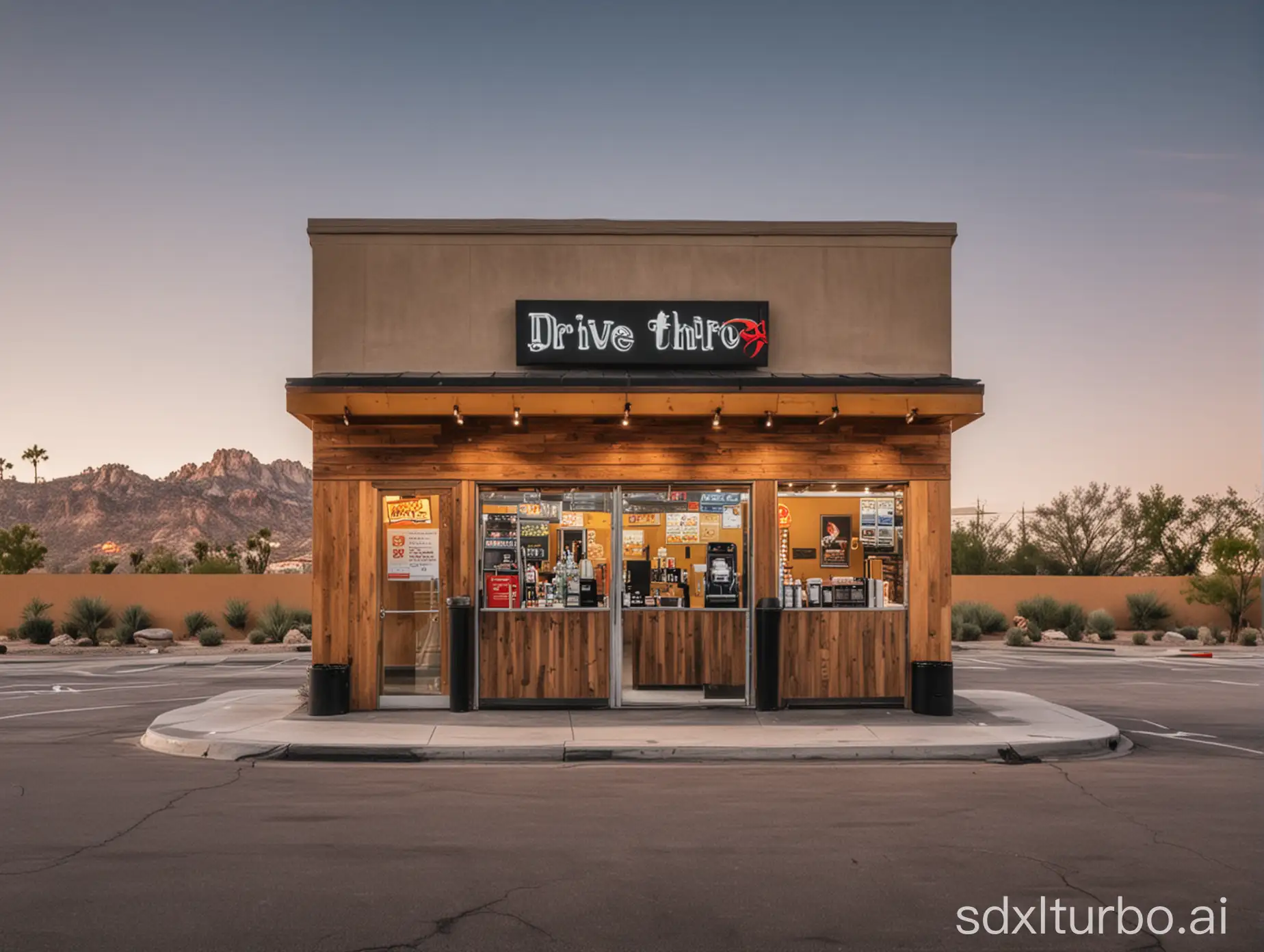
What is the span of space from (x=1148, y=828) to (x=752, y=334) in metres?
8.47

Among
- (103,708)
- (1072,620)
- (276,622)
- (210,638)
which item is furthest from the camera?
(1072,620)

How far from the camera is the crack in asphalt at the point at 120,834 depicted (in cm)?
738

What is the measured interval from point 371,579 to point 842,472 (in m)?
6.70

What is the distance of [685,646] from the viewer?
50.2 feet

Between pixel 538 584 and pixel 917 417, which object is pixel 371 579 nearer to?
pixel 538 584

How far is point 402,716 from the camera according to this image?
1454cm

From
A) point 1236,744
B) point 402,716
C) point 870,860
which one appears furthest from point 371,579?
point 1236,744

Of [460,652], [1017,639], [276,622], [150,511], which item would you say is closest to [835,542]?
[460,652]

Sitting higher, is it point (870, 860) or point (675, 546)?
point (675, 546)

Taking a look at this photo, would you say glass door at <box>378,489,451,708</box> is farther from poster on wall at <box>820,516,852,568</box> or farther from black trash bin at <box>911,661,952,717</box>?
black trash bin at <box>911,661,952,717</box>

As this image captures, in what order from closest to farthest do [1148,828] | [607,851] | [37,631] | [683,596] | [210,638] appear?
1. [607,851]
2. [1148,828]
3. [683,596]
4. [210,638]
5. [37,631]

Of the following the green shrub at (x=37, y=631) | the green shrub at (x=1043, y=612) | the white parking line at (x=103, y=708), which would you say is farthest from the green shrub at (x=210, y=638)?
the green shrub at (x=1043, y=612)

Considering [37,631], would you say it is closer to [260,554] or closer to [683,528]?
[260,554]

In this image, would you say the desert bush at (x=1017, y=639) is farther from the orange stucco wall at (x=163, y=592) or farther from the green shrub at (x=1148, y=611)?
the orange stucco wall at (x=163, y=592)
